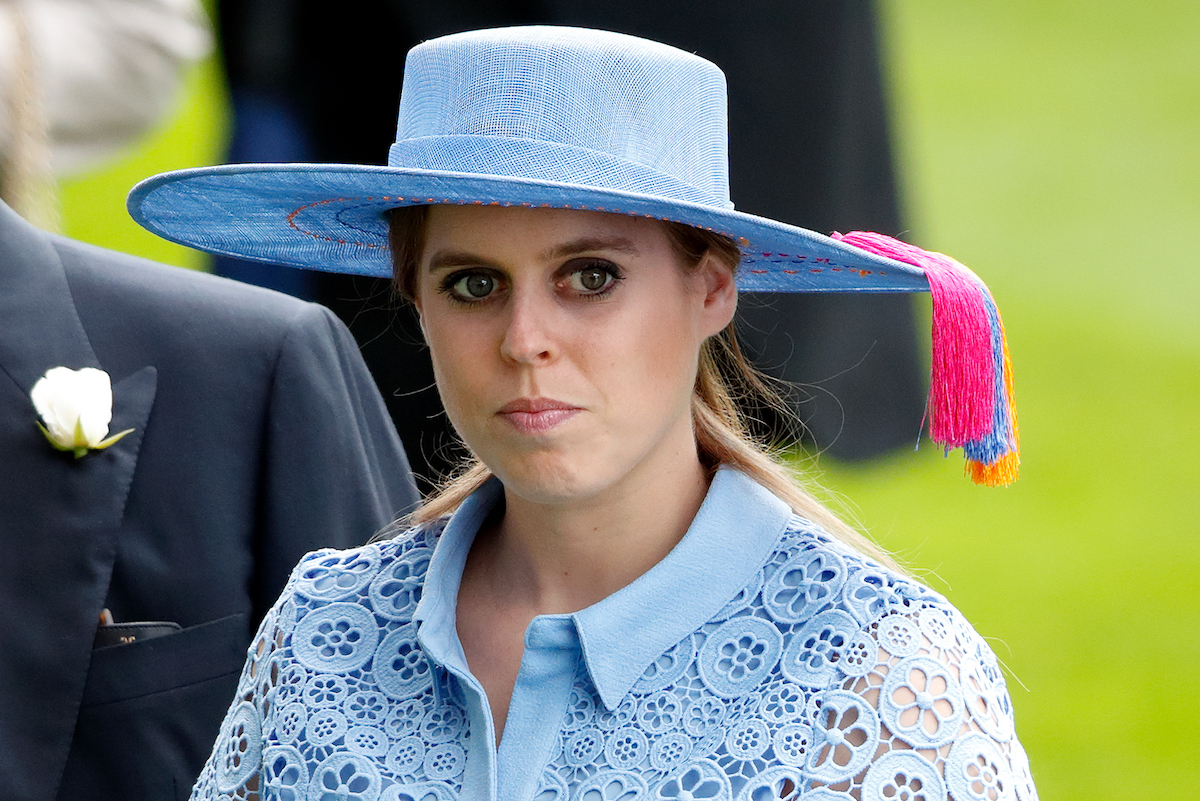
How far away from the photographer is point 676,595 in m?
1.57

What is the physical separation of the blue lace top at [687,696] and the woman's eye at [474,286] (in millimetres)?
296

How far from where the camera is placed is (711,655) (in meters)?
1.54

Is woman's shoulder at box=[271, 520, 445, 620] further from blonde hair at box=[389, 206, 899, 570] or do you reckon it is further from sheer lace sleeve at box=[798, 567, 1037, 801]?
sheer lace sleeve at box=[798, 567, 1037, 801]

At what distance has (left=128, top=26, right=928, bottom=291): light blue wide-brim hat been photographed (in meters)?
1.47

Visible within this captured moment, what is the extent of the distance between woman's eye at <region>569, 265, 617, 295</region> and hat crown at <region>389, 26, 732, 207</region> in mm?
84

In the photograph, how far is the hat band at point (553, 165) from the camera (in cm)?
149

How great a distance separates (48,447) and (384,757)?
0.62m

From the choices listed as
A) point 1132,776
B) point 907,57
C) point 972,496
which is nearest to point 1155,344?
point 972,496

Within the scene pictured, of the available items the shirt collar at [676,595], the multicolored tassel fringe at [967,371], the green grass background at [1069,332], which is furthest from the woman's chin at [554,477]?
the green grass background at [1069,332]

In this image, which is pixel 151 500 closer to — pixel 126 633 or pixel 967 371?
pixel 126 633

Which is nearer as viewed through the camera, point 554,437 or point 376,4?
point 554,437

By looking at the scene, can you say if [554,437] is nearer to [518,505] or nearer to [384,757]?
[518,505]

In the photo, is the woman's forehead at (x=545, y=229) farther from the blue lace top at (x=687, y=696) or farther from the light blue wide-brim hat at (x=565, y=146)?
the blue lace top at (x=687, y=696)

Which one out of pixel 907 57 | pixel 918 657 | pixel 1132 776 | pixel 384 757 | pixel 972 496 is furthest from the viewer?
pixel 907 57
